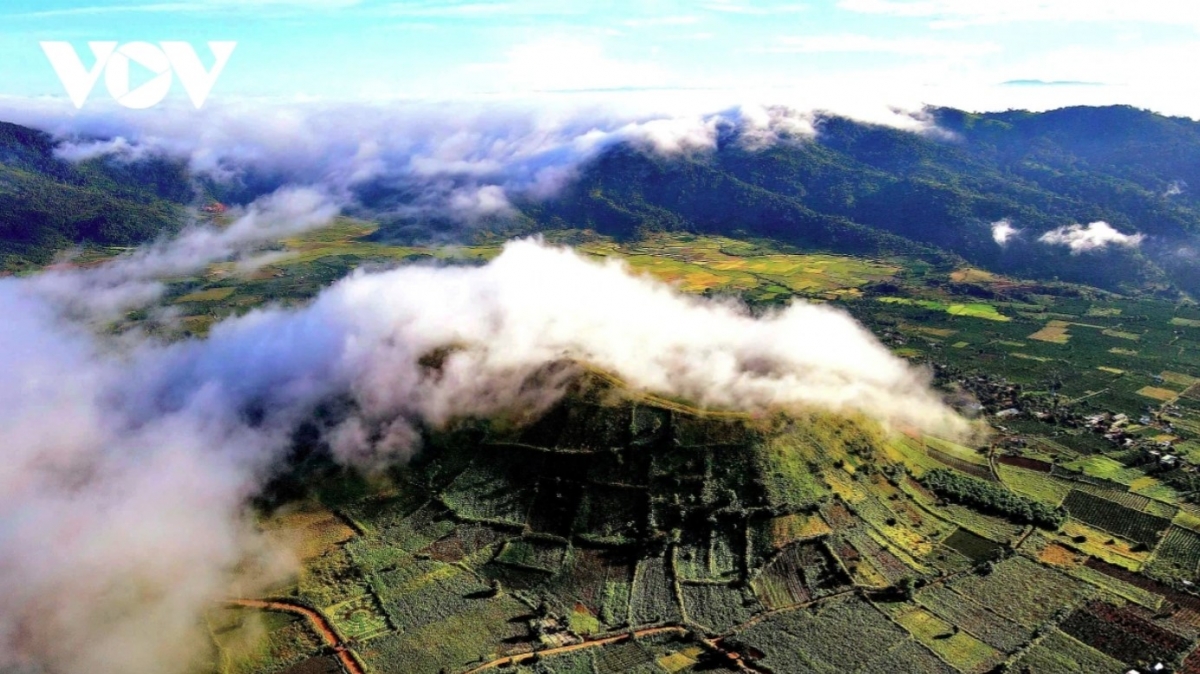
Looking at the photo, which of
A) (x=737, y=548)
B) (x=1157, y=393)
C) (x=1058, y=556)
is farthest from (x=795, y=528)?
(x=1157, y=393)

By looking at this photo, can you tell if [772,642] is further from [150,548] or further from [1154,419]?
[1154,419]

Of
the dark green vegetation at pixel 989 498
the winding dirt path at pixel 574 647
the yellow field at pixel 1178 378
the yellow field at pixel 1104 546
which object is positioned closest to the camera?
the winding dirt path at pixel 574 647

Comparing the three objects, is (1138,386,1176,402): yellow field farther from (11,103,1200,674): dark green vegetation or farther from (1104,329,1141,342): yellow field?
(1104,329,1141,342): yellow field

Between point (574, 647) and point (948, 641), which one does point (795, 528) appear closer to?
point (948, 641)

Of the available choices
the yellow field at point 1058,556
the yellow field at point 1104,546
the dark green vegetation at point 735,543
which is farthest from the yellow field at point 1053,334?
the yellow field at point 1058,556

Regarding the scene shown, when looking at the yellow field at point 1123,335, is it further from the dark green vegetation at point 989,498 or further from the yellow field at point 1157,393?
the dark green vegetation at point 989,498

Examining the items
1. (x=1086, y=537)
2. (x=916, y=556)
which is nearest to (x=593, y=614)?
(x=916, y=556)
